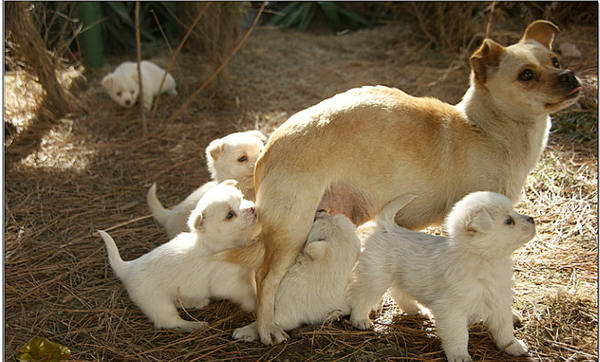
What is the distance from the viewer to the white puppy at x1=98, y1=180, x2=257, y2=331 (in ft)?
10.7

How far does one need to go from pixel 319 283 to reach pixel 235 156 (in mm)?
1355

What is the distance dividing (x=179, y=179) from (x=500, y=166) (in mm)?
3147

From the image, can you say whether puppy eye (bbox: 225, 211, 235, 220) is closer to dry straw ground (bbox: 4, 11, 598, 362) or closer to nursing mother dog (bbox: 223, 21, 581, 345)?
nursing mother dog (bbox: 223, 21, 581, 345)

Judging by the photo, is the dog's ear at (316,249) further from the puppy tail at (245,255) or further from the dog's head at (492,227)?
the dog's head at (492,227)

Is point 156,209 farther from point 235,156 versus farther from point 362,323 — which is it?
point 362,323

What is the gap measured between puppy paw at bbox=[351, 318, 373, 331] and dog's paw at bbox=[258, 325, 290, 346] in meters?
0.43

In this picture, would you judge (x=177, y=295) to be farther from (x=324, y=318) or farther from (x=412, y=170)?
(x=412, y=170)

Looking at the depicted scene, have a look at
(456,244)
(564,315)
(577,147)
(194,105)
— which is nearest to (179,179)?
(194,105)

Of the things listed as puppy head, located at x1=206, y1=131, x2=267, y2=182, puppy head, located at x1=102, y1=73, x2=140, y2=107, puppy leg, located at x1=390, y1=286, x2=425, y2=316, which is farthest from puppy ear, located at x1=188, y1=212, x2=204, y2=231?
puppy head, located at x1=102, y1=73, x2=140, y2=107

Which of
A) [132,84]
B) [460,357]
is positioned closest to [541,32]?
[460,357]

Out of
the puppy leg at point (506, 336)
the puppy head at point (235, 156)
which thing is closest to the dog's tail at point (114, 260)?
the puppy head at point (235, 156)

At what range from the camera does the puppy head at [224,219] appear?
323cm

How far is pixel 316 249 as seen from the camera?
304 cm

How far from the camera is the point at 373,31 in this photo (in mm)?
9352
